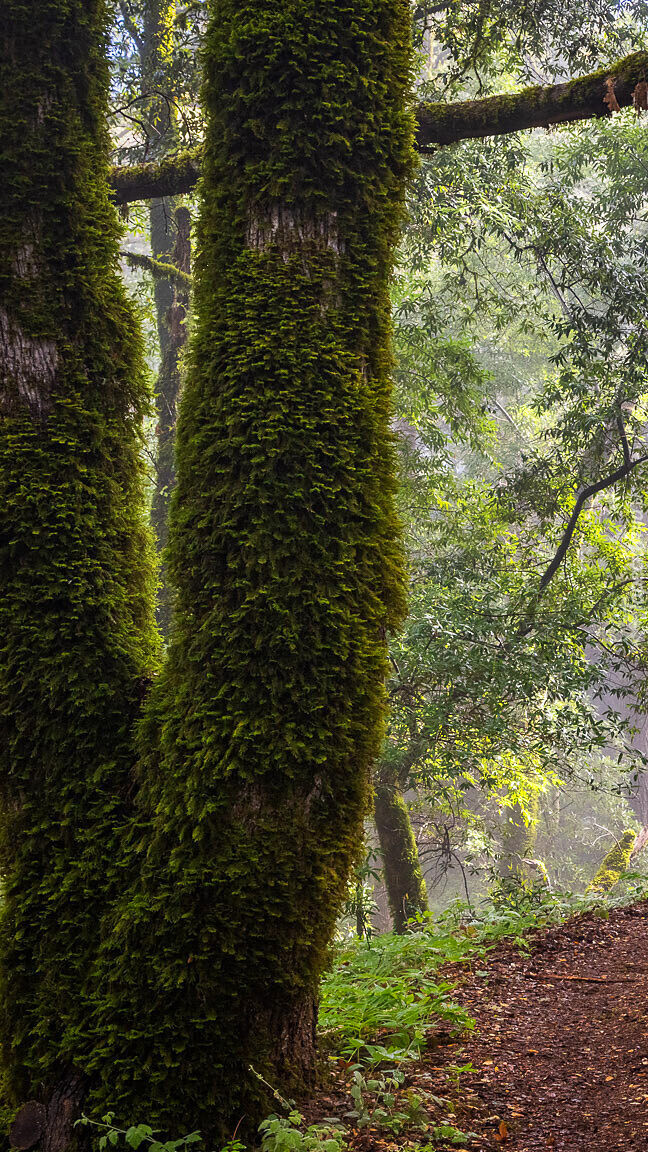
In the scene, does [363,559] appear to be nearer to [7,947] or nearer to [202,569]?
[202,569]

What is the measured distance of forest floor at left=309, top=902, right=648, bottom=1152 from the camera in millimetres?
2789

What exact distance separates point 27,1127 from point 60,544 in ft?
5.56

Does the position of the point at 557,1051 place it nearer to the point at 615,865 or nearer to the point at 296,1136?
the point at 296,1136

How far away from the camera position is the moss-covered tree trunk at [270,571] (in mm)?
2529

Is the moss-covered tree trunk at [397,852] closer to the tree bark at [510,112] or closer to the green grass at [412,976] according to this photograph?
the green grass at [412,976]

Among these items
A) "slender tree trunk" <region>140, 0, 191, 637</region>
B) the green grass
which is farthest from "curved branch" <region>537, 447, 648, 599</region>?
"slender tree trunk" <region>140, 0, 191, 637</region>

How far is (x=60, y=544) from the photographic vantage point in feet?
9.55

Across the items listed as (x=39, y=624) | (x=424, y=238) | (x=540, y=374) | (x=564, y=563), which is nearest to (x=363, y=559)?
(x=39, y=624)

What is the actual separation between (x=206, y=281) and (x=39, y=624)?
1248mm

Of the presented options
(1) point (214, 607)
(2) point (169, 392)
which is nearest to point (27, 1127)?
(1) point (214, 607)

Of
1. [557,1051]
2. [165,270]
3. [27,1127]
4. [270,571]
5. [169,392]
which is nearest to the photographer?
[27,1127]

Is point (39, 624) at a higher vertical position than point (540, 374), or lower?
lower

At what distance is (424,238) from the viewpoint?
10.3m

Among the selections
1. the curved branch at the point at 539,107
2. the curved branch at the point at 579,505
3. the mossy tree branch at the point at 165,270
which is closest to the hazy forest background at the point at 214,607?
the curved branch at the point at 539,107
